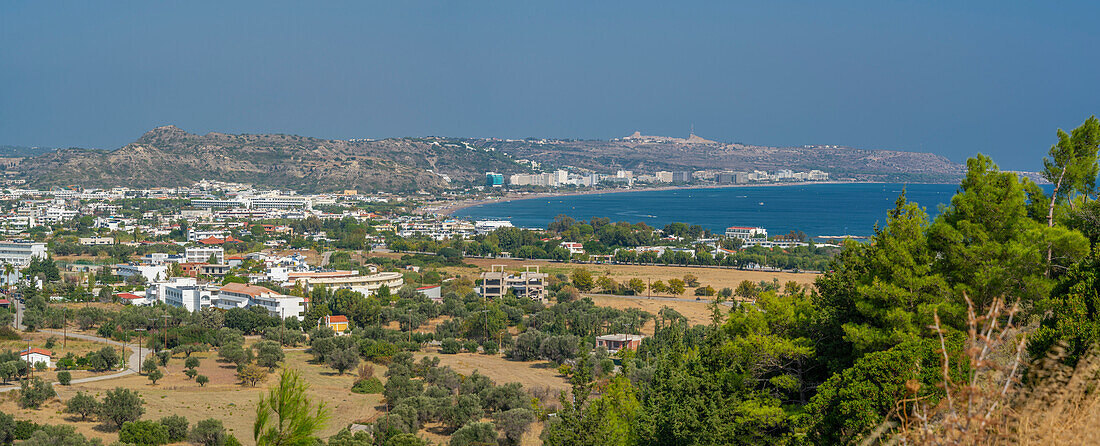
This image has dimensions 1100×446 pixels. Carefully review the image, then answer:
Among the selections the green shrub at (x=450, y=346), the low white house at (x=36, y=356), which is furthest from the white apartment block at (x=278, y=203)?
the low white house at (x=36, y=356)

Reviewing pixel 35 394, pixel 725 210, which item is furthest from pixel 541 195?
pixel 35 394

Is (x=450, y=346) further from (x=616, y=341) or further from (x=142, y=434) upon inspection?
(x=142, y=434)

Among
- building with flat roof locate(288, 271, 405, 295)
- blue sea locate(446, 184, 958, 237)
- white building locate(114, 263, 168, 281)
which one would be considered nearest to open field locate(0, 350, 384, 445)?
building with flat roof locate(288, 271, 405, 295)

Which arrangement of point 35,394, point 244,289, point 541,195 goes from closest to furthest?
point 35,394 → point 244,289 → point 541,195

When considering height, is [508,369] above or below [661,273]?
above

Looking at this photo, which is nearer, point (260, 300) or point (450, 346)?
point (450, 346)

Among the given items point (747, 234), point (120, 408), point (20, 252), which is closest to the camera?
point (120, 408)

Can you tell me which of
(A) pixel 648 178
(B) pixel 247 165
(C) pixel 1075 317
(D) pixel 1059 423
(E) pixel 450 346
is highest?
(D) pixel 1059 423
